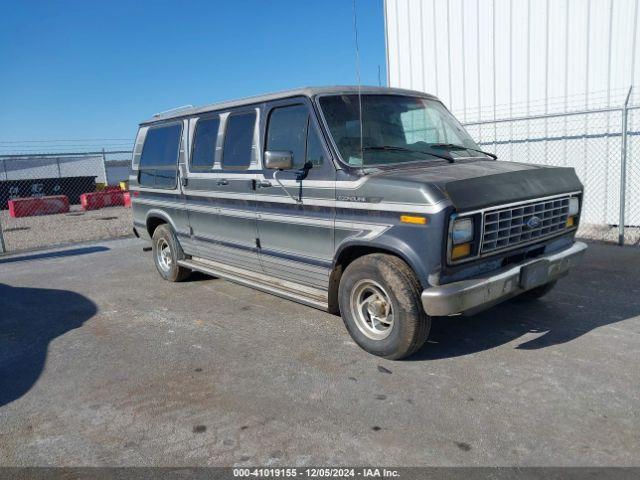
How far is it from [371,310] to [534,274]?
1322 mm

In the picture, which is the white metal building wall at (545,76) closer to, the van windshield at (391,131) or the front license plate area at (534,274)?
the van windshield at (391,131)

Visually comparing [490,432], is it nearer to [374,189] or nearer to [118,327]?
[374,189]

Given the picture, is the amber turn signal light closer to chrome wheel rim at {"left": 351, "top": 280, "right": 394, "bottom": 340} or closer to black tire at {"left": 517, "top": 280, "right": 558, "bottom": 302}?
chrome wheel rim at {"left": 351, "top": 280, "right": 394, "bottom": 340}

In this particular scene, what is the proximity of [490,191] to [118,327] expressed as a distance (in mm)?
4022

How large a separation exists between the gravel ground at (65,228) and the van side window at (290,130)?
8429mm

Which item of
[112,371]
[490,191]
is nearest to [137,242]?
[112,371]

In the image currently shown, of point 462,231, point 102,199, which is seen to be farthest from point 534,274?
point 102,199

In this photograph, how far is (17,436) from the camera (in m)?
3.31

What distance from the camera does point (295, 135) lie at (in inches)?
183

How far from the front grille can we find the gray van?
1 centimetres

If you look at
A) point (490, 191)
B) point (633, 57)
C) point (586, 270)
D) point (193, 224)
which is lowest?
point (586, 270)

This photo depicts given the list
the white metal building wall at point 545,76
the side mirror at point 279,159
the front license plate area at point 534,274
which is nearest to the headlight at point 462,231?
the front license plate area at point 534,274

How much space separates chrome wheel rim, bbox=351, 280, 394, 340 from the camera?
407cm

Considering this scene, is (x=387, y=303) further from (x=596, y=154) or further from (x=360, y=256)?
(x=596, y=154)
